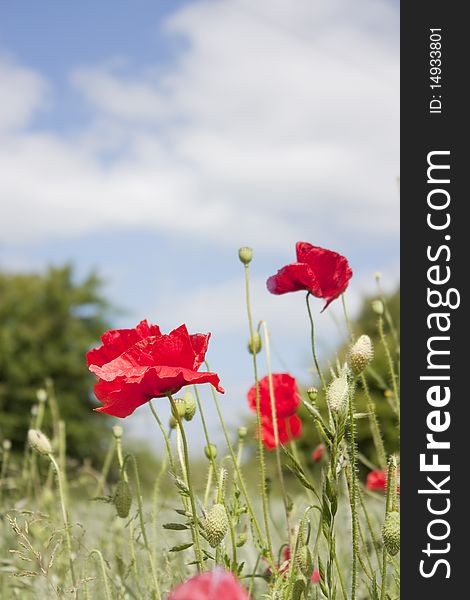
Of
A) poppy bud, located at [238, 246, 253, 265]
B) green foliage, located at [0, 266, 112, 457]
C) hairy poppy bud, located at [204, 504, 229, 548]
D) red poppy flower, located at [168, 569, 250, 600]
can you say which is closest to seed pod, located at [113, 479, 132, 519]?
hairy poppy bud, located at [204, 504, 229, 548]

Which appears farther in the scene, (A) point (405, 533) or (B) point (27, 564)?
(B) point (27, 564)

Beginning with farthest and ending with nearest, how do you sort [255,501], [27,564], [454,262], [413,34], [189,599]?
[255,501]
[27,564]
[413,34]
[454,262]
[189,599]

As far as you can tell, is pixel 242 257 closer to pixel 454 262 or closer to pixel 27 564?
Result: pixel 454 262

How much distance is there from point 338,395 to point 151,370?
0.26 meters

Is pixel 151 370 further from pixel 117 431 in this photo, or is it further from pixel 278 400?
pixel 278 400

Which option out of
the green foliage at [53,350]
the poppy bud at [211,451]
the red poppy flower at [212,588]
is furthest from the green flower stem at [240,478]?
the green foliage at [53,350]

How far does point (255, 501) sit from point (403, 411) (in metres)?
2.83

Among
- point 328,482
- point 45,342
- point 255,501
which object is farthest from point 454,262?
point 45,342

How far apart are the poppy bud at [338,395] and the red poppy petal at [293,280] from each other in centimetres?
32

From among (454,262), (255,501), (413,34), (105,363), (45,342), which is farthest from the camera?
(45,342)

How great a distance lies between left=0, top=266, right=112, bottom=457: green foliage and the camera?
11.7m

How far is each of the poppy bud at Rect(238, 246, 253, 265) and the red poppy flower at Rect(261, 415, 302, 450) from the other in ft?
1.67

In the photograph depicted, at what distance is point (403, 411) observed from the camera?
146 cm

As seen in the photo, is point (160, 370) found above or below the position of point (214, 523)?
above
